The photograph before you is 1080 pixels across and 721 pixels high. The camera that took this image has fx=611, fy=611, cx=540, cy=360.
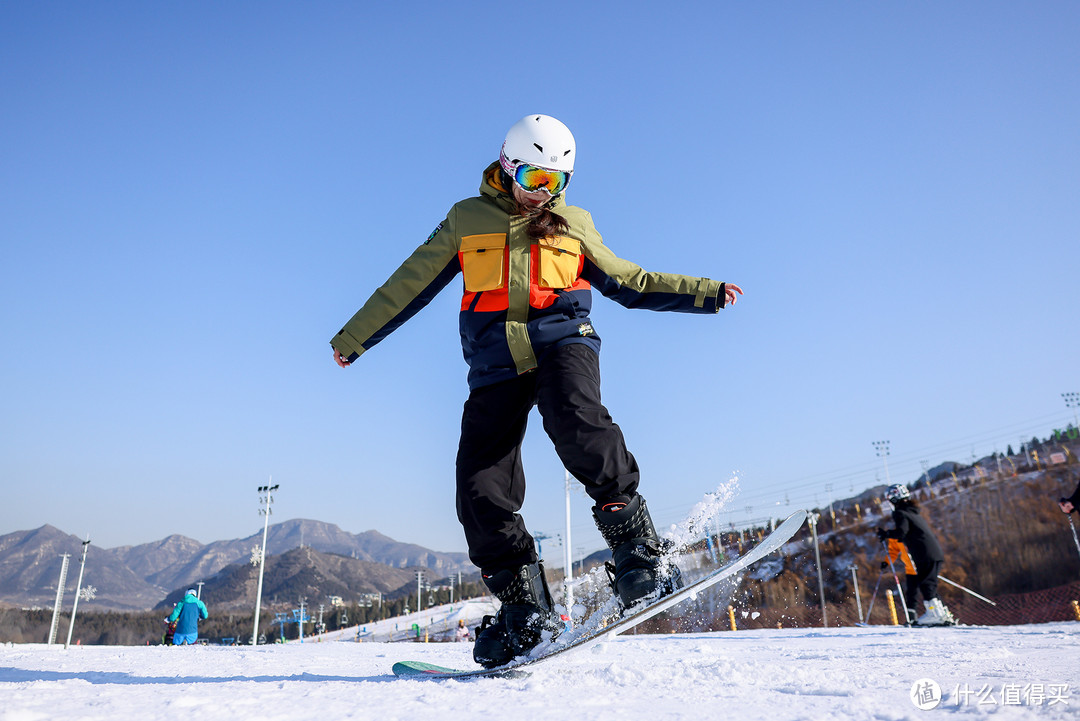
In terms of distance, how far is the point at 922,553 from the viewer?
768 centimetres

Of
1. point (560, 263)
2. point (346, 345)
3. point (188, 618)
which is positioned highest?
point (560, 263)

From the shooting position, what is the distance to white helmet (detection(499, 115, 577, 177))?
2.93 metres

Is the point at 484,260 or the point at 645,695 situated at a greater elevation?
the point at 484,260

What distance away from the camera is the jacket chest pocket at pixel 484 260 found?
2816mm

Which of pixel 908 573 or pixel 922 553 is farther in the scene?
pixel 908 573

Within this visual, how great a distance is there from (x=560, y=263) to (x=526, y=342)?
1.44 feet

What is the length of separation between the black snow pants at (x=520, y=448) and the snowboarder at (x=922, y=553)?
6694 mm

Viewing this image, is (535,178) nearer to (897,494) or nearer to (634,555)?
(634,555)

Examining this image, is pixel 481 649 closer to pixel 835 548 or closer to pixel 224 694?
pixel 224 694

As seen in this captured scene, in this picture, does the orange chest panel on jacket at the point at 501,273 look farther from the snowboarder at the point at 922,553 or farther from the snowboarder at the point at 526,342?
the snowboarder at the point at 922,553

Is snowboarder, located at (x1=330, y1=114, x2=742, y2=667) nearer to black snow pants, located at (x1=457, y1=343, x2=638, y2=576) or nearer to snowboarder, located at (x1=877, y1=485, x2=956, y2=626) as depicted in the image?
black snow pants, located at (x1=457, y1=343, x2=638, y2=576)

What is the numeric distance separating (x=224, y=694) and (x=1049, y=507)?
61135 millimetres

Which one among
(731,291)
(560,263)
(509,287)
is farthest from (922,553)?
(509,287)

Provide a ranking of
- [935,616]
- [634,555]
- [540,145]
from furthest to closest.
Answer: [935,616], [540,145], [634,555]
